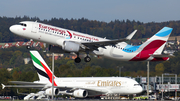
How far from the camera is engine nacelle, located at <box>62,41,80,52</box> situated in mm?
43594

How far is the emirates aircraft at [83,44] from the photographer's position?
141ft

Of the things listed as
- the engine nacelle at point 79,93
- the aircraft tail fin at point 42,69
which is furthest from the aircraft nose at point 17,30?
the aircraft tail fin at point 42,69

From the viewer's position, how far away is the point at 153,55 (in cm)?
4800

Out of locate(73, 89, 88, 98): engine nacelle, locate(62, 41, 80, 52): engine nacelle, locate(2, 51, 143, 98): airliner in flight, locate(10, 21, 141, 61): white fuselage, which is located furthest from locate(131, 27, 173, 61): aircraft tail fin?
locate(73, 89, 88, 98): engine nacelle

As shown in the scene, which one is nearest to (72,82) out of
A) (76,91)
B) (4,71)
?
(76,91)

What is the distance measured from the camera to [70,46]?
143 ft

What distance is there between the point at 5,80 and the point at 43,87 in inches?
1495

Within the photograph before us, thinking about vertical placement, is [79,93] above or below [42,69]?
below

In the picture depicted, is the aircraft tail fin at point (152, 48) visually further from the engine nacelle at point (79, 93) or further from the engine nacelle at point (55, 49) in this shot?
the engine nacelle at point (79, 93)

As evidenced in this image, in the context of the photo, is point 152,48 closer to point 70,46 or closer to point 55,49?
point 70,46

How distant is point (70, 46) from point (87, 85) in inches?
1200

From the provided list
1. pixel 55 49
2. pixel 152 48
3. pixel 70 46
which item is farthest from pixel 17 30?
pixel 152 48

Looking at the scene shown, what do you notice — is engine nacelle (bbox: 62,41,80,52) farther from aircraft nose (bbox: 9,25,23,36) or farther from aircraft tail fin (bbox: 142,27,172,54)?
aircraft tail fin (bbox: 142,27,172,54)

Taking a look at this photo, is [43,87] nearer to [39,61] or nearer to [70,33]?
[39,61]
